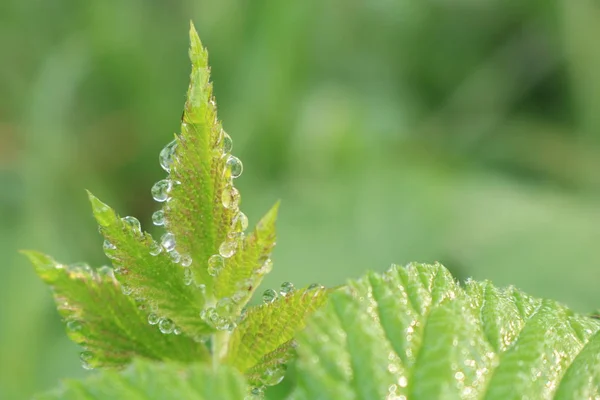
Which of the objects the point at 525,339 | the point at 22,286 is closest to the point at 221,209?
the point at 525,339

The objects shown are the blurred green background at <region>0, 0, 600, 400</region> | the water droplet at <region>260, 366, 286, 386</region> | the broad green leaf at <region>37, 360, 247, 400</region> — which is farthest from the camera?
the blurred green background at <region>0, 0, 600, 400</region>

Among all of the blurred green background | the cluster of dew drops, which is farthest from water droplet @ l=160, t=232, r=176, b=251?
the blurred green background

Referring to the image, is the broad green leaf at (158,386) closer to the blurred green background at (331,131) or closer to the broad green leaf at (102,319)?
the broad green leaf at (102,319)

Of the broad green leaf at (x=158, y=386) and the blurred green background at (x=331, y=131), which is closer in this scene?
the broad green leaf at (x=158, y=386)

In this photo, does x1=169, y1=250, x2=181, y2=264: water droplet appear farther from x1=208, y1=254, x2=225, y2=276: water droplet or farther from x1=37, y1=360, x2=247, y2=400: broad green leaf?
x1=37, y1=360, x2=247, y2=400: broad green leaf

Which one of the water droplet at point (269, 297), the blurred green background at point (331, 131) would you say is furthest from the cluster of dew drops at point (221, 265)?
the blurred green background at point (331, 131)

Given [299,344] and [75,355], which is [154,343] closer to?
[299,344]

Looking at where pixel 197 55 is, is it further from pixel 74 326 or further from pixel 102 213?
pixel 74 326
